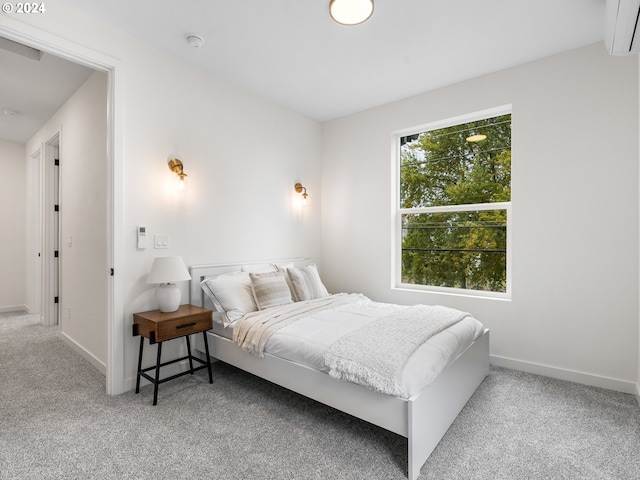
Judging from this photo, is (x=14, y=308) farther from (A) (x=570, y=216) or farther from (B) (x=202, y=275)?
(A) (x=570, y=216)

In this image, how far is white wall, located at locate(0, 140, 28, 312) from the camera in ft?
17.2

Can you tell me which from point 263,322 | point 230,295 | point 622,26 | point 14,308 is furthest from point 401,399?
point 14,308

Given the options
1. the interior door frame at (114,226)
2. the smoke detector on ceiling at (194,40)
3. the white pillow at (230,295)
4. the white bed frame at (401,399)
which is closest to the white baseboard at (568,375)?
the white bed frame at (401,399)

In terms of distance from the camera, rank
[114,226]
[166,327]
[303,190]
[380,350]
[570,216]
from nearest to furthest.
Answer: [380,350] → [166,327] → [114,226] → [570,216] → [303,190]

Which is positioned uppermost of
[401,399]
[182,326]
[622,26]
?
[622,26]

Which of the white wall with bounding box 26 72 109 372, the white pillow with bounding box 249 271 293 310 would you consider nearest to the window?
the white pillow with bounding box 249 271 293 310

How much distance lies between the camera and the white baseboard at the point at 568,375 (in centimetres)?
263

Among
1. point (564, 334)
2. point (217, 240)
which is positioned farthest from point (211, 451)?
point (564, 334)

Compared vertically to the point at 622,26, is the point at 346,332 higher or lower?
lower

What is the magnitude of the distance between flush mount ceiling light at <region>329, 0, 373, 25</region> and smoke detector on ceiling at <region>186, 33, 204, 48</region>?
3.52 ft

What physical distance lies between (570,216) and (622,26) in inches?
54.2

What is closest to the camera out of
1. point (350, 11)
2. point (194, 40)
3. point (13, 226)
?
point (350, 11)

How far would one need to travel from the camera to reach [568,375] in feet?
9.34

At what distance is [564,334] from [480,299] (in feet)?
2.27
